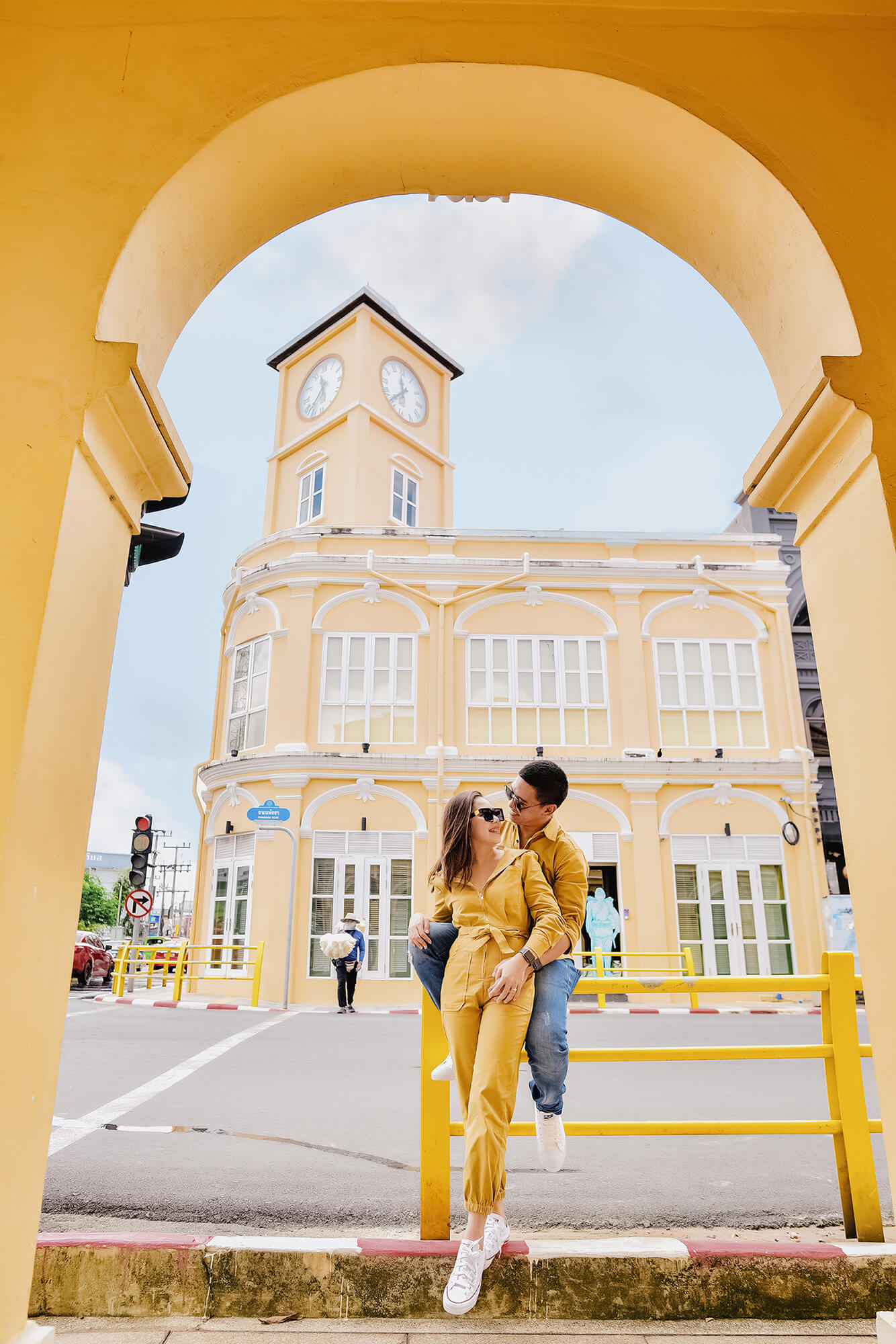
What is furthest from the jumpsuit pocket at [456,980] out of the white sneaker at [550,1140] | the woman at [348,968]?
the woman at [348,968]

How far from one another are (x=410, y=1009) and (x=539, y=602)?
338 inches

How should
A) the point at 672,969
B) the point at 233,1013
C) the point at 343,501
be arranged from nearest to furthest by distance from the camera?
the point at 233,1013 → the point at 672,969 → the point at 343,501

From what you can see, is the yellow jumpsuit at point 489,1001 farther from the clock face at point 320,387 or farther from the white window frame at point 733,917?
the clock face at point 320,387

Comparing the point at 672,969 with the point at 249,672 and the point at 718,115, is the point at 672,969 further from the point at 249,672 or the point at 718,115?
the point at 718,115

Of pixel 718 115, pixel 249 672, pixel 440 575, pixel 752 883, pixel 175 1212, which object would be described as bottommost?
pixel 175 1212

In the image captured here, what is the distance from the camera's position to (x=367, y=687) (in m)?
17.8

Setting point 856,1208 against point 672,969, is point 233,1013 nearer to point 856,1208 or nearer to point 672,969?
point 672,969

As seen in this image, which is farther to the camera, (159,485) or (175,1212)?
(175,1212)

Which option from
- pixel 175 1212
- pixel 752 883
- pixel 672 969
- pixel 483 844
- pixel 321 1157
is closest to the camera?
pixel 483 844

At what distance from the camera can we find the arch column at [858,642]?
285 centimetres

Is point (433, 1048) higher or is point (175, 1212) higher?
point (433, 1048)

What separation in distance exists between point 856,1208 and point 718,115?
4236 millimetres

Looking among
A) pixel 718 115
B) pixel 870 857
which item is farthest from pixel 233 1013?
pixel 718 115

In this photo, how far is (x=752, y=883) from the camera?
1716cm
